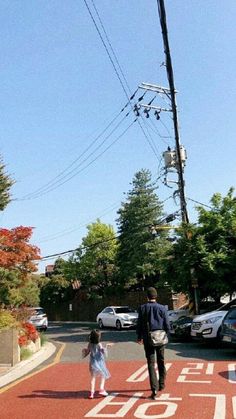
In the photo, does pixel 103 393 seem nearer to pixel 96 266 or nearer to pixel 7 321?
pixel 7 321

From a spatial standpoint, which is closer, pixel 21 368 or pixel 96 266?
pixel 21 368

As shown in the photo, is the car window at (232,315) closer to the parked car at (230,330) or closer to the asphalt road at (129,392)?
the parked car at (230,330)

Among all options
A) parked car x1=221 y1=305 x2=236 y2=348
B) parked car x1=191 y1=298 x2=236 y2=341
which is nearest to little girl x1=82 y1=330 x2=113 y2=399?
parked car x1=221 y1=305 x2=236 y2=348

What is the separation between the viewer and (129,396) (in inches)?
320

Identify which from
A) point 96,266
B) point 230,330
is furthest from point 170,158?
point 96,266

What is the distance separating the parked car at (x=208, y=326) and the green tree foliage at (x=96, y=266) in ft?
95.5

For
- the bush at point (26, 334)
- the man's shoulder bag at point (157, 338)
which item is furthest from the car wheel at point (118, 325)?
the man's shoulder bag at point (157, 338)

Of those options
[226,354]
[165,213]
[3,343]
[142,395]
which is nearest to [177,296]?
[165,213]

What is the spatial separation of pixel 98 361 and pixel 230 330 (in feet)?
17.8

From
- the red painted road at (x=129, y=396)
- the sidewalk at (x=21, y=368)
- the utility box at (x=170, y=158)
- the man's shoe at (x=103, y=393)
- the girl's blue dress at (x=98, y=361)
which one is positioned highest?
the utility box at (x=170, y=158)

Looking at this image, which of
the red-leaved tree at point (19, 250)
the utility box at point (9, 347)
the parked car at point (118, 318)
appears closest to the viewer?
the utility box at point (9, 347)

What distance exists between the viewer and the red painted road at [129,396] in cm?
702

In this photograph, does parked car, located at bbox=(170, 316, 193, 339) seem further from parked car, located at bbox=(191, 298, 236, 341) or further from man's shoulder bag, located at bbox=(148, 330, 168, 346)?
man's shoulder bag, located at bbox=(148, 330, 168, 346)

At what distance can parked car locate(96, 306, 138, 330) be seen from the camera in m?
28.3
